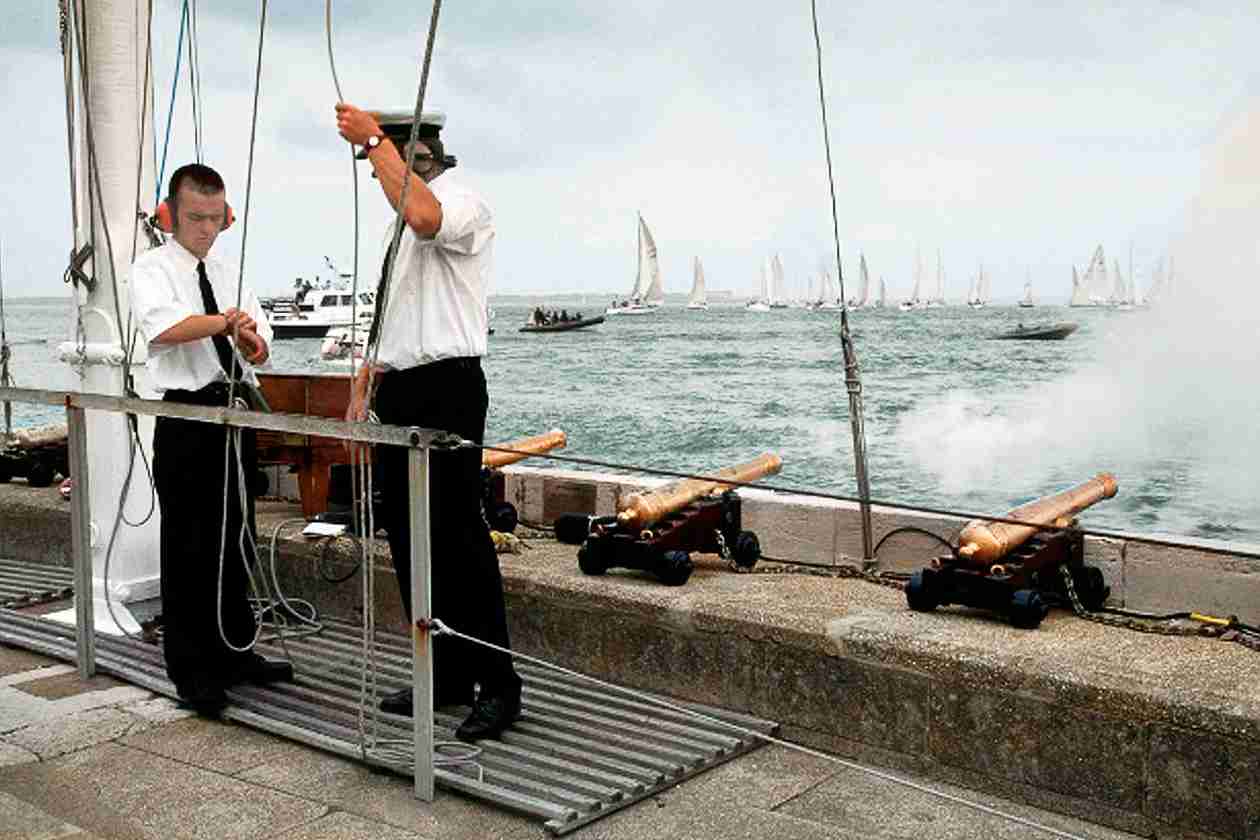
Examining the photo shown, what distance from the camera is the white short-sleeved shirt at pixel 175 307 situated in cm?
512

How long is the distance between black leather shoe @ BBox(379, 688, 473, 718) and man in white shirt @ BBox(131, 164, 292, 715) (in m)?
0.61

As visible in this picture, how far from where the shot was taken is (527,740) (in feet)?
15.8

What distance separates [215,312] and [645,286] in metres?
118

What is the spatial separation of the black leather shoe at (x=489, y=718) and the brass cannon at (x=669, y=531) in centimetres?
99

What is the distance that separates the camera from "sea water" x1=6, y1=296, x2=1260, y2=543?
47031 mm

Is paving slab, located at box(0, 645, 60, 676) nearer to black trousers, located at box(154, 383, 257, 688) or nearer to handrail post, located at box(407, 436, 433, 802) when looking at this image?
black trousers, located at box(154, 383, 257, 688)

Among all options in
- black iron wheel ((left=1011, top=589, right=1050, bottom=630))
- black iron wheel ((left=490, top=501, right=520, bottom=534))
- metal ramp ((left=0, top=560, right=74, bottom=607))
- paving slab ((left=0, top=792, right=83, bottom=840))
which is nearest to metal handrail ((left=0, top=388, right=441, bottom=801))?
paving slab ((left=0, top=792, right=83, bottom=840))

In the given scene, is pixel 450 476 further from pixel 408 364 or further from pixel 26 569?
pixel 26 569

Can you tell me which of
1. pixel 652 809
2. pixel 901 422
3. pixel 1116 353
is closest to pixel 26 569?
pixel 652 809

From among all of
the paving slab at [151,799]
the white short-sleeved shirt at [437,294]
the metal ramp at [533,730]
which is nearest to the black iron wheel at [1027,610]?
the metal ramp at [533,730]

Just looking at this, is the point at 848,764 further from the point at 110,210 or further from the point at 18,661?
the point at 110,210

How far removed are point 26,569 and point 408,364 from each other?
4196 mm

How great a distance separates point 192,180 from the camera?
17.4ft

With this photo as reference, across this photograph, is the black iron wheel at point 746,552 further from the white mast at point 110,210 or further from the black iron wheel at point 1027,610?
the white mast at point 110,210
